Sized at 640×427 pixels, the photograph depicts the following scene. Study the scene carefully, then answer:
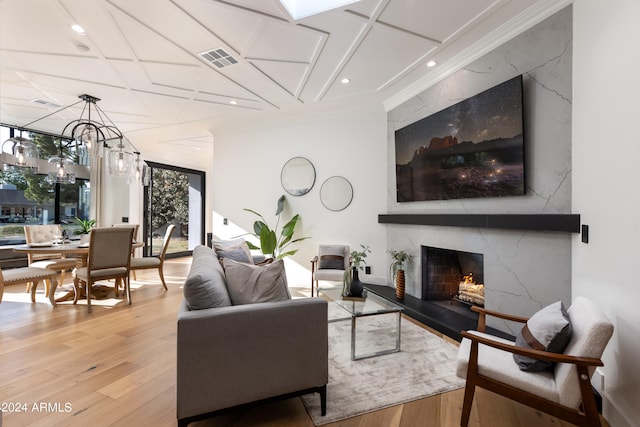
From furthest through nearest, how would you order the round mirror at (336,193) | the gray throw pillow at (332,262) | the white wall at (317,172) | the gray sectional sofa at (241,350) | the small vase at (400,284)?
the round mirror at (336,193)
the white wall at (317,172)
the gray throw pillow at (332,262)
the small vase at (400,284)
the gray sectional sofa at (241,350)

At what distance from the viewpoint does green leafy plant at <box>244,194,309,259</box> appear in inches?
187

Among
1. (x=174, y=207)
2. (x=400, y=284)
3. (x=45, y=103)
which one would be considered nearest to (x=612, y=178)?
(x=400, y=284)

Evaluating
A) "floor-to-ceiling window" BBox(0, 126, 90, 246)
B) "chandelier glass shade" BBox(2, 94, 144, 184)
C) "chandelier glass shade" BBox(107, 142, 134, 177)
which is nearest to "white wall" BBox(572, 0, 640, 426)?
"chandelier glass shade" BBox(2, 94, 144, 184)

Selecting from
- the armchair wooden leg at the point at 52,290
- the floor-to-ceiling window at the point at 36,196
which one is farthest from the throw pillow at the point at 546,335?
the floor-to-ceiling window at the point at 36,196

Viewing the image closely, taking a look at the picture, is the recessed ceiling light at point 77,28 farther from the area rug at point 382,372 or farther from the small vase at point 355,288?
the area rug at point 382,372

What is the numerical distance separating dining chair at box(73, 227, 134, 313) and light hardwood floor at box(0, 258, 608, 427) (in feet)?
1.68

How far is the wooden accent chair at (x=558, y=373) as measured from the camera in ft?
4.66

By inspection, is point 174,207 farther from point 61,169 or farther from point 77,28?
point 77,28

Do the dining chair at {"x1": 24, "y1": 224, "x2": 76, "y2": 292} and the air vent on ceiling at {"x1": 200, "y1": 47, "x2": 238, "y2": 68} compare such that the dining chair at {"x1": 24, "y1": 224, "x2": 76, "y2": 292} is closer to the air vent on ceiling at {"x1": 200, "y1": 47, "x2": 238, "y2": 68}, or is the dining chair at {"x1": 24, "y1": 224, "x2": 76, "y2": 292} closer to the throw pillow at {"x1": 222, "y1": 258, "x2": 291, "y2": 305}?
the air vent on ceiling at {"x1": 200, "y1": 47, "x2": 238, "y2": 68}

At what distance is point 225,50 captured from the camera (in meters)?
2.99

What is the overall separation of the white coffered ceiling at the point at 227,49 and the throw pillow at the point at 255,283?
2.06 meters

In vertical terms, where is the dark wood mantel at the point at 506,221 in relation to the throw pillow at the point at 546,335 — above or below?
above

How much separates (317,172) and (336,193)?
1.69 feet

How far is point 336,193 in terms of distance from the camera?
498 cm
